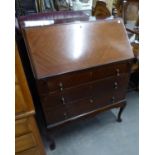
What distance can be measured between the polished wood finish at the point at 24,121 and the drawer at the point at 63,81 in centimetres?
21

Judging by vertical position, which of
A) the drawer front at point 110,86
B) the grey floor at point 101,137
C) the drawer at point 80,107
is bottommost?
the grey floor at point 101,137

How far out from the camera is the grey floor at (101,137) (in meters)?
1.58

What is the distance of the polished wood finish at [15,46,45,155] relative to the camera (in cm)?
89

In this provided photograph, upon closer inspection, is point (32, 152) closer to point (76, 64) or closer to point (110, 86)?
point (76, 64)

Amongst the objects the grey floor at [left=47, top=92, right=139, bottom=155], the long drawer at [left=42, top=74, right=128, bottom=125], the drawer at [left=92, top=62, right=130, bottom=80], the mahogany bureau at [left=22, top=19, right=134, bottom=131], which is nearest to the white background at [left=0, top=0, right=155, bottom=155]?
the mahogany bureau at [left=22, top=19, right=134, bottom=131]

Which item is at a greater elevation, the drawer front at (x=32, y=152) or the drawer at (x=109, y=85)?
the drawer at (x=109, y=85)

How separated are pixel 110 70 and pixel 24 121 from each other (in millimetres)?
757

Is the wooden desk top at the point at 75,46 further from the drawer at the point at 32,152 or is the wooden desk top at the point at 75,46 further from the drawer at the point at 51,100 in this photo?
the drawer at the point at 32,152

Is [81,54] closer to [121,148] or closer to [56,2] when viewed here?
[121,148]

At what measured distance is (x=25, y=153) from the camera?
119 centimetres

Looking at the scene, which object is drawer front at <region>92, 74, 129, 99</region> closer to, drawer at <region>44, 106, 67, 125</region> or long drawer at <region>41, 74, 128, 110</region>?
long drawer at <region>41, 74, 128, 110</region>
